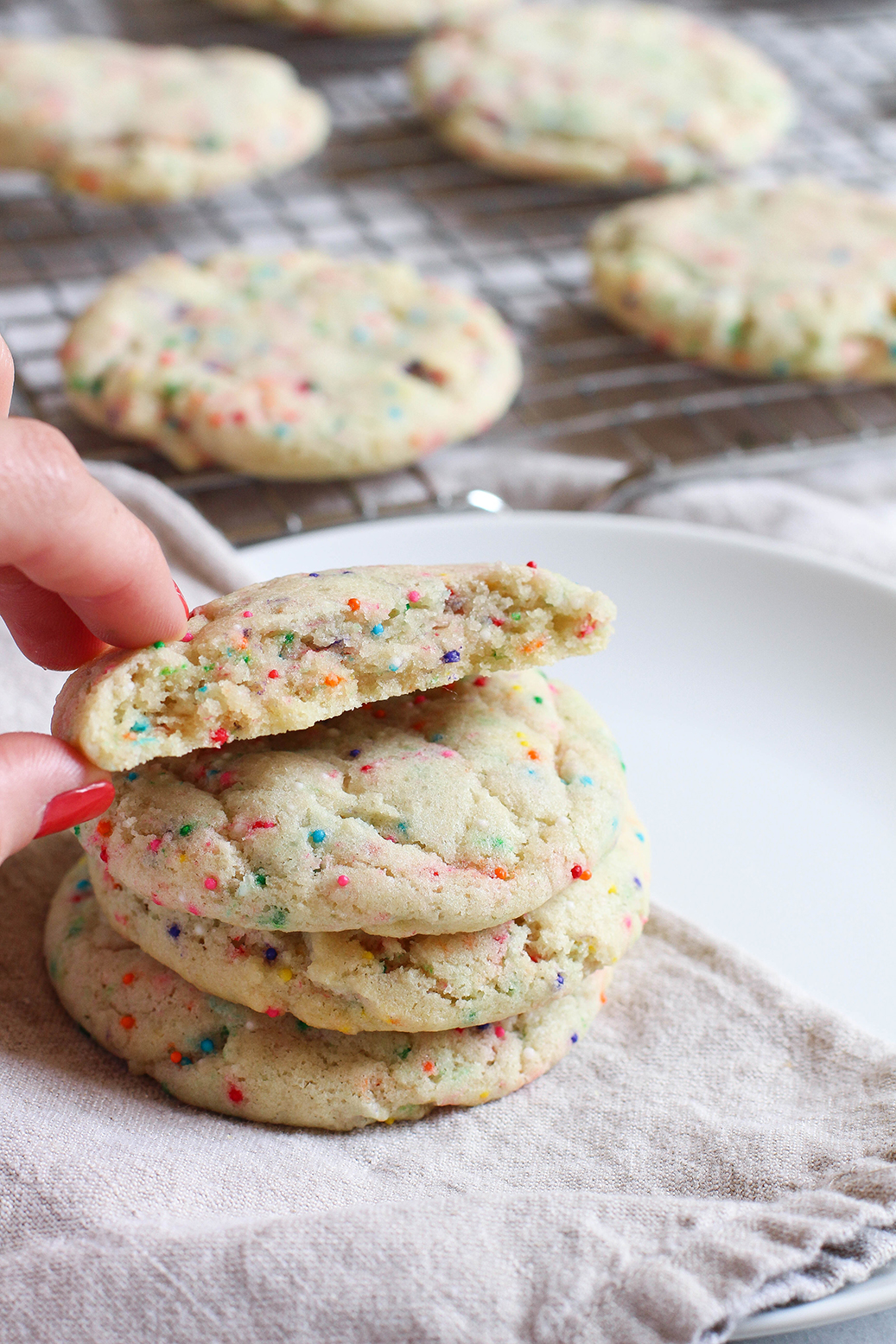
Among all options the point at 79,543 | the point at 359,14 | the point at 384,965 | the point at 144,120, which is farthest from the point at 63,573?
the point at 359,14

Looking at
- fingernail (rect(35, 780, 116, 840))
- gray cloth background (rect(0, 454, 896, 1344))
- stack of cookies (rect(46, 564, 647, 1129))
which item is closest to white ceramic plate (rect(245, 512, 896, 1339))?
gray cloth background (rect(0, 454, 896, 1344))

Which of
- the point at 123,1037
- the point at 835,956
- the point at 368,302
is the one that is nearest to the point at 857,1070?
the point at 835,956

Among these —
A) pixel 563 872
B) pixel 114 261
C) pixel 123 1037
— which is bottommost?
pixel 114 261

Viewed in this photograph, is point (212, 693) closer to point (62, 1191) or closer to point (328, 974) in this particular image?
point (328, 974)

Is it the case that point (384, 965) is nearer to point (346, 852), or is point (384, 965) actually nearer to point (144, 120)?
point (346, 852)

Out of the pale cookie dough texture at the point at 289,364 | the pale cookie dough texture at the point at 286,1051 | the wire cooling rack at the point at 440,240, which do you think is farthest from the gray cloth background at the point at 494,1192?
the wire cooling rack at the point at 440,240

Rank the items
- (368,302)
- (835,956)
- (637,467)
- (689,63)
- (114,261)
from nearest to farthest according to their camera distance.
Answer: (835,956), (637,467), (368,302), (114,261), (689,63)

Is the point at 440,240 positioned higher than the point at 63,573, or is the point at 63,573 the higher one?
the point at 63,573
